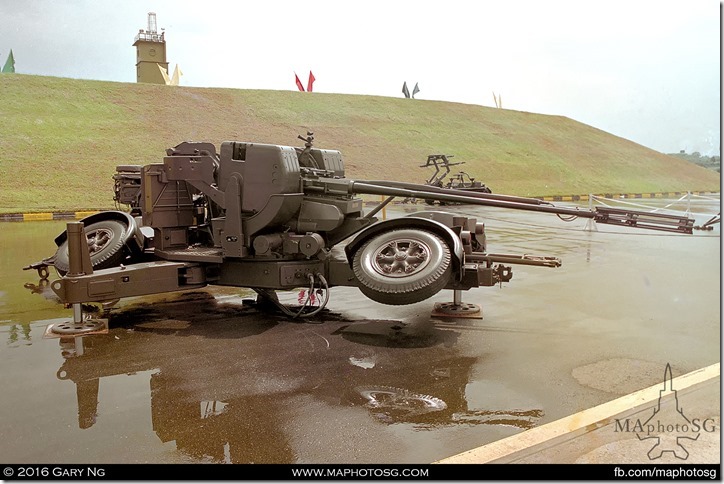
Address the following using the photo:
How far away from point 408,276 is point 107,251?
3.71m

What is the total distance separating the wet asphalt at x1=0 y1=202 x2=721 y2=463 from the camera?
12.7ft

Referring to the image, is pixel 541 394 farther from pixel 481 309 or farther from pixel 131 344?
pixel 131 344

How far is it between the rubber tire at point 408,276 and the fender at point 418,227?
0.24 ft

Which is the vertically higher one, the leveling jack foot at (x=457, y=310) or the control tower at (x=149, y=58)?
the control tower at (x=149, y=58)

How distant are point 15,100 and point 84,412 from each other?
39338mm

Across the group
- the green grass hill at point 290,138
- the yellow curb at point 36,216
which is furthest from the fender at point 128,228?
the green grass hill at point 290,138

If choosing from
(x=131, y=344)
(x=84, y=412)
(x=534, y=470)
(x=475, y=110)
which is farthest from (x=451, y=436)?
(x=475, y=110)

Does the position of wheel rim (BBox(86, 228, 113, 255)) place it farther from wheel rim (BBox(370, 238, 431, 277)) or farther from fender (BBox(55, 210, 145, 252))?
wheel rim (BBox(370, 238, 431, 277))

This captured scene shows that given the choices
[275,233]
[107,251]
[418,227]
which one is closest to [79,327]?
[107,251]

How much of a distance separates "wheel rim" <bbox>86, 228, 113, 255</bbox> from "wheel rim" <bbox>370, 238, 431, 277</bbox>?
3403 mm

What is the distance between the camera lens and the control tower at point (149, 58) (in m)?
50.8

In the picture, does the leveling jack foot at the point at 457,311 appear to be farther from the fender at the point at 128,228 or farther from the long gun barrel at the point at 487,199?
the fender at the point at 128,228

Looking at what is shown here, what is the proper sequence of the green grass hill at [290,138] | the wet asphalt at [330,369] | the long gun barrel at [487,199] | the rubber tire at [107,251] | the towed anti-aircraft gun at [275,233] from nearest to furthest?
the wet asphalt at [330,369] < the towed anti-aircraft gun at [275,233] < the long gun barrel at [487,199] < the rubber tire at [107,251] < the green grass hill at [290,138]

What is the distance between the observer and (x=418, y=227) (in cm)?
636
